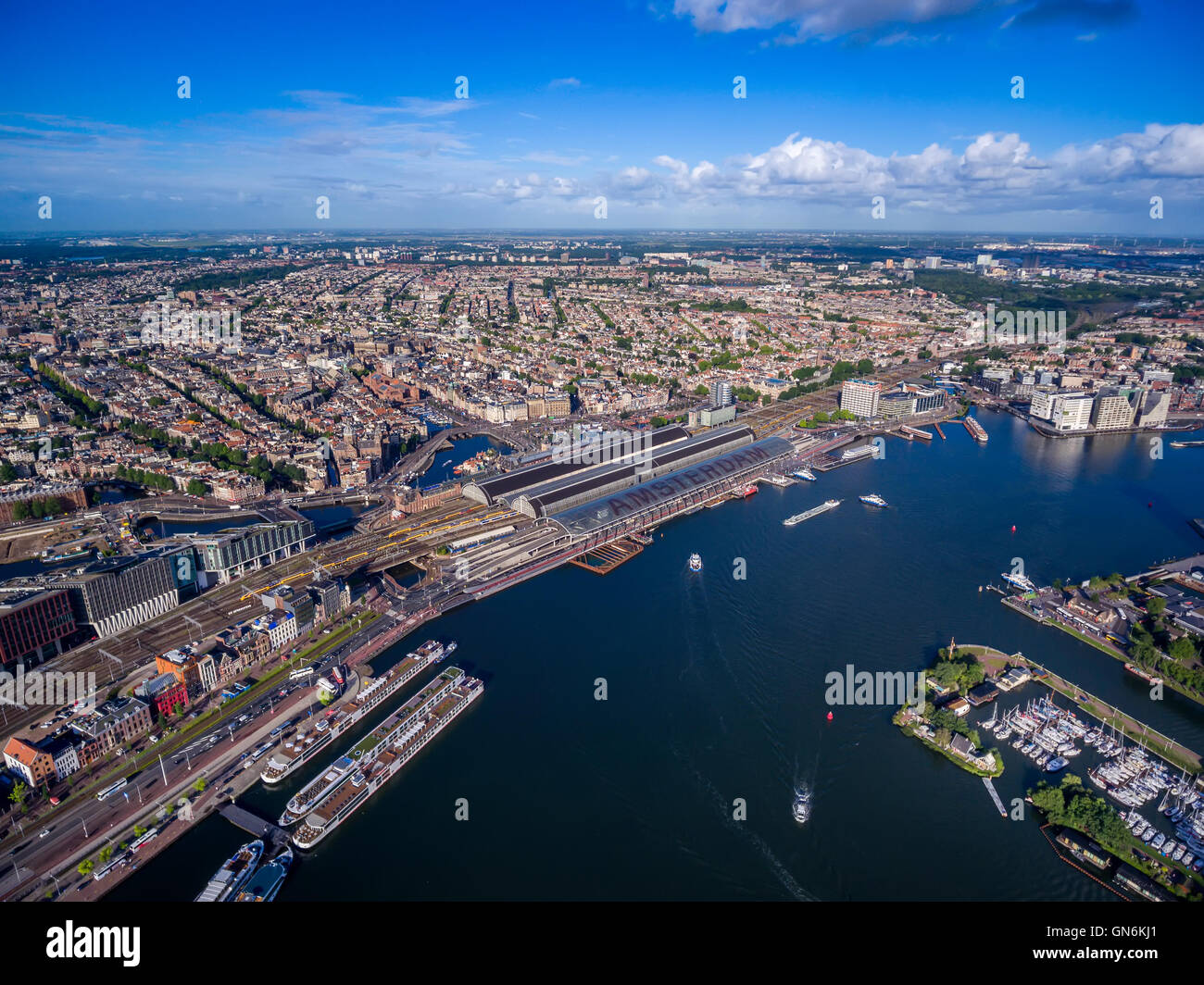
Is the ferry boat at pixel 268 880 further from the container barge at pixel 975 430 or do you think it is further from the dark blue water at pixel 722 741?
the container barge at pixel 975 430

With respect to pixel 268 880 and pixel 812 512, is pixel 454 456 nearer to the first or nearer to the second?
pixel 812 512

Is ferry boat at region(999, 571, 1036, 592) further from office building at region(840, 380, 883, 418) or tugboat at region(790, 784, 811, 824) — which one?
office building at region(840, 380, 883, 418)

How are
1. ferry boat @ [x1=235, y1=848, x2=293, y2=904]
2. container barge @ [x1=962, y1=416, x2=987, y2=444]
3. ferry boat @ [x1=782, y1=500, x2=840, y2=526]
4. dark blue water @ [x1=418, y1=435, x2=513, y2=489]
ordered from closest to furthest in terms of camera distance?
1. ferry boat @ [x1=235, y1=848, x2=293, y2=904]
2. ferry boat @ [x1=782, y1=500, x2=840, y2=526]
3. dark blue water @ [x1=418, y1=435, x2=513, y2=489]
4. container barge @ [x1=962, y1=416, x2=987, y2=444]

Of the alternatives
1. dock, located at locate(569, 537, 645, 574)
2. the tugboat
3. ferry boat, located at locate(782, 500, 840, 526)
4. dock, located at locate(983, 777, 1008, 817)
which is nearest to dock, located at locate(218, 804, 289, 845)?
the tugboat

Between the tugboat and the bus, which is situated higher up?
the bus

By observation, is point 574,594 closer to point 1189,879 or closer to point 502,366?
point 1189,879

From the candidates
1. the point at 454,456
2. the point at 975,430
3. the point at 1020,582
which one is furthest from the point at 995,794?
the point at 975,430
